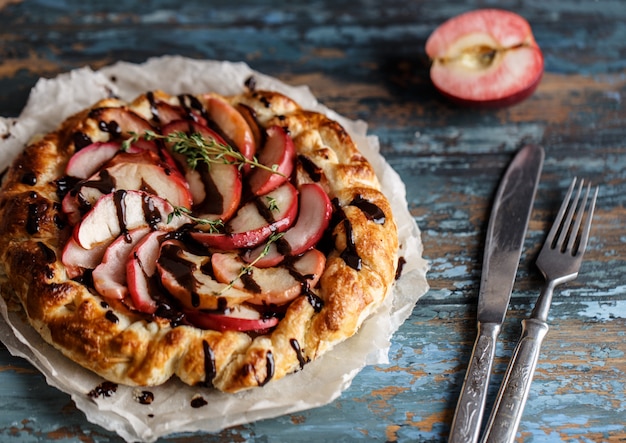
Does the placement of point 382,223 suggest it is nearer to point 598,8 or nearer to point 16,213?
point 16,213

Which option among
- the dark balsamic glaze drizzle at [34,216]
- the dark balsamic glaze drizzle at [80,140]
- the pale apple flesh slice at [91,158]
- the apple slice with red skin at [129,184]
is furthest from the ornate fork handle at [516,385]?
the dark balsamic glaze drizzle at [80,140]

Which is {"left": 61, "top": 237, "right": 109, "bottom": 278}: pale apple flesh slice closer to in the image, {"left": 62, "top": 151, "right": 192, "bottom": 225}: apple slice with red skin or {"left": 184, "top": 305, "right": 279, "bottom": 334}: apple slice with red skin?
{"left": 62, "top": 151, "right": 192, "bottom": 225}: apple slice with red skin

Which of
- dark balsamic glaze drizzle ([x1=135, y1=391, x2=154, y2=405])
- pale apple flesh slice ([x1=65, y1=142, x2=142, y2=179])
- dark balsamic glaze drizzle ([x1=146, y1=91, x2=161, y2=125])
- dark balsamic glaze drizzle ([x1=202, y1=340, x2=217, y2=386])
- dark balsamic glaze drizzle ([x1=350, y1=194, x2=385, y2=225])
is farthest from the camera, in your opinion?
dark balsamic glaze drizzle ([x1=146, y1=91, x2=161, y2=125])

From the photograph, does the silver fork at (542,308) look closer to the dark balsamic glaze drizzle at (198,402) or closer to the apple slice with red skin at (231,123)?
the dark balsamic glaze drizzle at (198,402)

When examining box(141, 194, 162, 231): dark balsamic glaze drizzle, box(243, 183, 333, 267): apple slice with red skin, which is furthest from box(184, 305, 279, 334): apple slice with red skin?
box(141, 194, 162, 231): dark balsamic glaze drizzle

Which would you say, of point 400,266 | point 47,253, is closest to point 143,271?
point 47,253

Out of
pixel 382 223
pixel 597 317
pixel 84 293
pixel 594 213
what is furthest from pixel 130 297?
pixel 594 213
